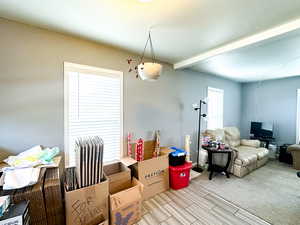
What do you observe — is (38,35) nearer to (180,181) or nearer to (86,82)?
(86,82)

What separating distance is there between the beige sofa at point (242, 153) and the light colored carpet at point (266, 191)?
0.15m

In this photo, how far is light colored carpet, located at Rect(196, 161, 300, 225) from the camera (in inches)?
70.1

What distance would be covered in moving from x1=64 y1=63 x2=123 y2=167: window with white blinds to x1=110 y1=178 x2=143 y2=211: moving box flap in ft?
2.26

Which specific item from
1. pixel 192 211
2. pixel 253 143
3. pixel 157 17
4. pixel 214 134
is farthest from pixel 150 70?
pixel 253 143

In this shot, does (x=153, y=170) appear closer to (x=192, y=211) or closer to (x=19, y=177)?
(x=192, y=211)

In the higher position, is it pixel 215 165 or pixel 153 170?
pixel 153 170

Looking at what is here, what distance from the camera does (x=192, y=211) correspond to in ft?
5.94

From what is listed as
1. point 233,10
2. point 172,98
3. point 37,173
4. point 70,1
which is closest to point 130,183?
point 37,173

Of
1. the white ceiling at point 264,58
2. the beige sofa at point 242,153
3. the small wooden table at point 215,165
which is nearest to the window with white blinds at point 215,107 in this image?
the beige sofa at point 242,153

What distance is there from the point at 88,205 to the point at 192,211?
4.57ft

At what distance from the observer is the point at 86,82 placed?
193 cm

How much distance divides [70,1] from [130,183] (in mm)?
2218

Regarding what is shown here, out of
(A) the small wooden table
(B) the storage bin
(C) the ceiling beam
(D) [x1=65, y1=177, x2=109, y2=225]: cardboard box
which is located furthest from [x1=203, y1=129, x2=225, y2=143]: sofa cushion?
(D) [x1=65, y1=177, x2=109, y2=225]: cardboard box

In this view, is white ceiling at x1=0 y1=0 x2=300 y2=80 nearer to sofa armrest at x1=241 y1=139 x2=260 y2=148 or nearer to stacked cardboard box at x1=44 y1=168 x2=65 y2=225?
stacked cardboard box at x1=44 y1=168 x2=65 y2=225
